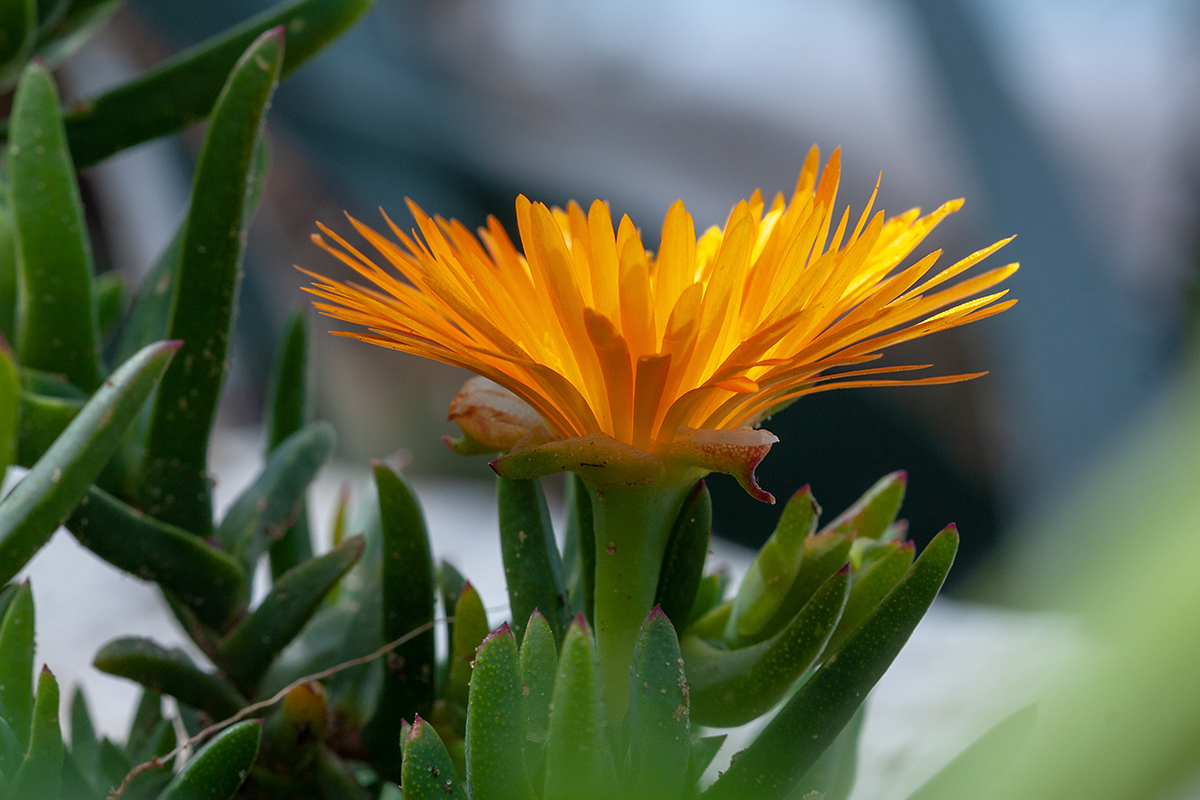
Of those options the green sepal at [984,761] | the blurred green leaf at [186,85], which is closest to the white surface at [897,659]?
the green sepal at [984,761]

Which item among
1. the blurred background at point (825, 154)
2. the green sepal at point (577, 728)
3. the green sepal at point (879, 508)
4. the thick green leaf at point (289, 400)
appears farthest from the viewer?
the blurred background at point (825, 154)

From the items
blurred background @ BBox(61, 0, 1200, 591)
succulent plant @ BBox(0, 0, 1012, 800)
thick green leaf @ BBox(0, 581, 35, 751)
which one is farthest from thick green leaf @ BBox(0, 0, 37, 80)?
blurred background @ BBox(61, 0, 1200, 591)

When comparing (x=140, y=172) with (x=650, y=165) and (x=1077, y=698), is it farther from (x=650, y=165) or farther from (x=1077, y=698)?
(x=1077, y=698)

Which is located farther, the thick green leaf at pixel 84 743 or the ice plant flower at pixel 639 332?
the thick green leaf at pixel 84 743

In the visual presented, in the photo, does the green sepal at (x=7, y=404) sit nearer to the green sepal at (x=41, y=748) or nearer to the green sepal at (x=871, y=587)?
the green sepal at (x=41, y=748)

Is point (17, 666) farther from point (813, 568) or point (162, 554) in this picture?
point (813, 568)

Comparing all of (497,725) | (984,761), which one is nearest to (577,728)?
(497,725)
